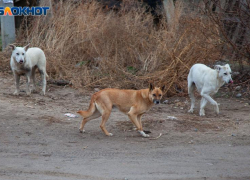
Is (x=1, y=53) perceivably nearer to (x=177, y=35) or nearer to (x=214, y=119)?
(x=177, y=35)

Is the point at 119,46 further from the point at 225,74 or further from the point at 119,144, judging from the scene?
the point at 119,144

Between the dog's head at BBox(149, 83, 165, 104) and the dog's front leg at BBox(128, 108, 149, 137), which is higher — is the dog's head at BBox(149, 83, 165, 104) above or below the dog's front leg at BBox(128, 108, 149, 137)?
above

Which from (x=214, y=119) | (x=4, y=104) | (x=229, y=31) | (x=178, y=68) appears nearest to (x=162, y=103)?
(x=178, y=68)

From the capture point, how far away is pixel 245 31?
11539mm

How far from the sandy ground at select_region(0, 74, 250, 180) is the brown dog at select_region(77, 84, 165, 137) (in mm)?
369

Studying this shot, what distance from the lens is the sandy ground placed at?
575 cm

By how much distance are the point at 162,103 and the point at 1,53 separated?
628cm

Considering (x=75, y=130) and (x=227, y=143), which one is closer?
(x=227, y=143)

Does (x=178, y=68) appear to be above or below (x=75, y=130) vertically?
above

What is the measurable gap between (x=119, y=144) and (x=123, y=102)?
901 mm

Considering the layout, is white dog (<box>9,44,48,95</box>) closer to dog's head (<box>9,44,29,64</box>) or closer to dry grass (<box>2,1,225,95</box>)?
dog's head (<box>9,44,29,64</box>)

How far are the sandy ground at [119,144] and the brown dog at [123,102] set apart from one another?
37 cm

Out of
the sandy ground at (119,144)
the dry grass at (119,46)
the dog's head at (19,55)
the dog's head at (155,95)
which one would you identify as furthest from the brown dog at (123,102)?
the dry grass at (119,46)

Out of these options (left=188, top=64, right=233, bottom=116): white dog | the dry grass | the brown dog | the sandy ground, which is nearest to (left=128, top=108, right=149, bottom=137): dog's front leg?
the brown dog
